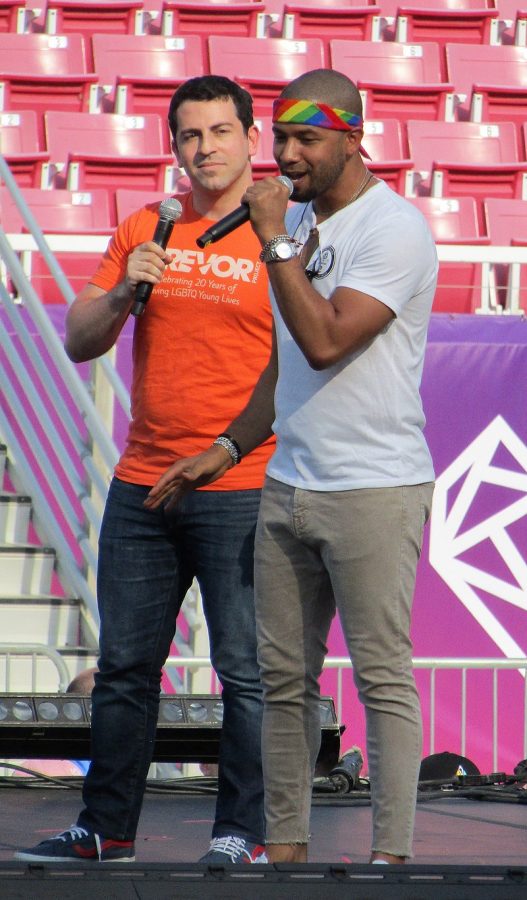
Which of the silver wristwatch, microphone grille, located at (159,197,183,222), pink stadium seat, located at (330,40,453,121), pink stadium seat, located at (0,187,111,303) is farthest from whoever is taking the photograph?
pink stadium seat, located at (330,40,453,121)

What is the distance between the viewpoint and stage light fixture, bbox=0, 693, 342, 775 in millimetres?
3979

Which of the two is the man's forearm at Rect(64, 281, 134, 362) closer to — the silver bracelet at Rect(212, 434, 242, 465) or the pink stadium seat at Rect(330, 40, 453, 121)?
the silver bracelet at Rect(212, 434, 242, 465)

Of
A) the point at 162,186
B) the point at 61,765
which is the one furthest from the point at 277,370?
the point at 162,186

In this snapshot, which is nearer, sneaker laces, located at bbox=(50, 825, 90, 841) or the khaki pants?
the khaki pants

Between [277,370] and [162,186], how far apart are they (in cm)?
600

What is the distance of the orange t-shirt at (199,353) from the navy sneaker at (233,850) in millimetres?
682

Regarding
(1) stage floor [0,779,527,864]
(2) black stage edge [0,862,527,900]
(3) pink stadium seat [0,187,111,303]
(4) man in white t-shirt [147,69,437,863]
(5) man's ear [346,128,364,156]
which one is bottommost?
(1) stage floor [0,779,527,864]

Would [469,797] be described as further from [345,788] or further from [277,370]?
[277,370]

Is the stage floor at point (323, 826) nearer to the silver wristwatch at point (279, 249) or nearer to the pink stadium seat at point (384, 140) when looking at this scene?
the silver wristwatch at point (279, 249)

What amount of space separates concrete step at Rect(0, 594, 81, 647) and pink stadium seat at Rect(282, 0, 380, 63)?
6157 mm

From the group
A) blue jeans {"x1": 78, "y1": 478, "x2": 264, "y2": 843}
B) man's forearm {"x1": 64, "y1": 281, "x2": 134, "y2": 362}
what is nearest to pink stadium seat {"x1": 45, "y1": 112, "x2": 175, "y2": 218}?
man's forearm {"x1": 64, "y1": 281, "x2": 134, "y2": 362}

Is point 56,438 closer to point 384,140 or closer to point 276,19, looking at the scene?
point 384,140

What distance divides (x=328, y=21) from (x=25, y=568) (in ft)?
20.6

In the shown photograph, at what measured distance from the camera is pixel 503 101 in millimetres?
10070
